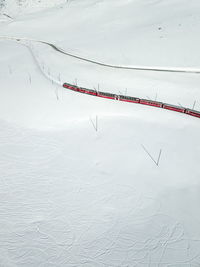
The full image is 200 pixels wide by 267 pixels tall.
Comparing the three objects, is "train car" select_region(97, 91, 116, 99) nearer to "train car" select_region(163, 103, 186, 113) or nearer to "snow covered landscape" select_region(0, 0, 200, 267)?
"snow covered landscape" select_region(0, 0, 200, 267)

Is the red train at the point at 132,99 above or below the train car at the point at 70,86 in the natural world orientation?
below

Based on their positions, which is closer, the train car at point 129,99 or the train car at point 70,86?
the train car at point 129,99

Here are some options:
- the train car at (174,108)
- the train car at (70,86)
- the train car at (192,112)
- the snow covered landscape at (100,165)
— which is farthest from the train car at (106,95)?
the train car at (192,112)

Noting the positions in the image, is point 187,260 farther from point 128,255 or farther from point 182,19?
point 182,19

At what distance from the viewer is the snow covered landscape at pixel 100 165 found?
10.2 metres

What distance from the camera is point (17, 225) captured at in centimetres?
1111

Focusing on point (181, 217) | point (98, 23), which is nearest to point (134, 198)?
point (181, 217)

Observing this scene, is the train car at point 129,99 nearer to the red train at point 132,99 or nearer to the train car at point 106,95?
the red train at point 132,99

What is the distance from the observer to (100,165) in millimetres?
14547

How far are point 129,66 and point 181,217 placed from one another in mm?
24426

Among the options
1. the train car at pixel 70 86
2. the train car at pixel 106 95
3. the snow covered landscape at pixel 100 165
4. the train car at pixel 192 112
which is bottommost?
the snow covered landscape at pixel 100 165

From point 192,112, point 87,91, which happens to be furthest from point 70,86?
point 192,112

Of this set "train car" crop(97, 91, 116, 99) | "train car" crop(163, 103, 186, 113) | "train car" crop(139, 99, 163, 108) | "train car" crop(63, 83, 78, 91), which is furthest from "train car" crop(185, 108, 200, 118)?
"train car" crop(63, 83, 78, 91)

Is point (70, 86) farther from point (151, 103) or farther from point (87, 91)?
point (151, 103)
